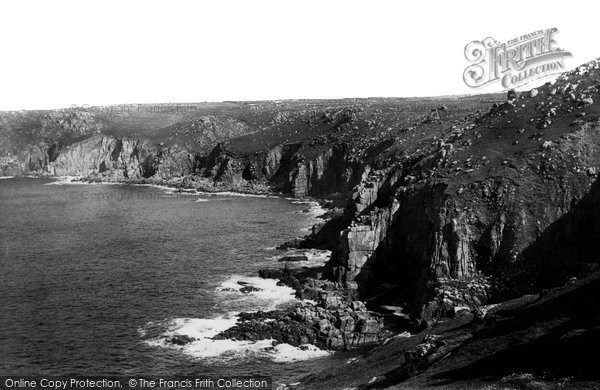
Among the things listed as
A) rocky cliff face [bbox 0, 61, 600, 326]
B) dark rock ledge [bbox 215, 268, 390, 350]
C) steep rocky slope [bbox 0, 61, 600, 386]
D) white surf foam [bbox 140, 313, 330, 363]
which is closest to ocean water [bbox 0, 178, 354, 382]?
white surf foam [bbox 140, 313, 330, 363]

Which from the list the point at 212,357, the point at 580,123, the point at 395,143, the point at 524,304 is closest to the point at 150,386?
the point at 212,357

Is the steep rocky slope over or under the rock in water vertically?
over

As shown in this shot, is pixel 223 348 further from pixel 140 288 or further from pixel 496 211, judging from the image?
pixel 496 211

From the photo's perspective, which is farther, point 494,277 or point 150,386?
point 494,277

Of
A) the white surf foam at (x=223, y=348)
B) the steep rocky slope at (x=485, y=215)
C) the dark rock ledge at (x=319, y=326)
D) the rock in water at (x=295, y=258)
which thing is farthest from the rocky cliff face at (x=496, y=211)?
the white surf foam at (x=223, y=348)

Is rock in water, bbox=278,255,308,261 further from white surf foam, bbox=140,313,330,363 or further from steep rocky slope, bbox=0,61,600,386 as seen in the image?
white surf foam, bbox=140,313,330,363

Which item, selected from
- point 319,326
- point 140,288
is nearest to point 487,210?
point 319,326

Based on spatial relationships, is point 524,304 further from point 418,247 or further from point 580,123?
point 580,123

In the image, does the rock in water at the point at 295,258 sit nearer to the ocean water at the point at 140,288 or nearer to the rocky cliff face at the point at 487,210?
the ocean water at the point at 140,288
